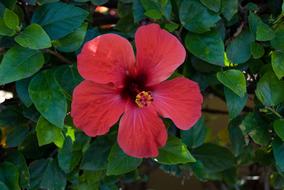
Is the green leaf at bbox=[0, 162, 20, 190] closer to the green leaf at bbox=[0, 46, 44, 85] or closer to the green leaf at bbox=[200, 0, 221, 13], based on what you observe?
the green leaf at bbox=[0, 46, 44, 85]

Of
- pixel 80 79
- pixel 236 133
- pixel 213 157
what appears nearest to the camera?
pixel 80 79

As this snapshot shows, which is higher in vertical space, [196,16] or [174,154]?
[196,16]

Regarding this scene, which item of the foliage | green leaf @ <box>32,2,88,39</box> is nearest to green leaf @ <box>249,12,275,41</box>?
the foliage

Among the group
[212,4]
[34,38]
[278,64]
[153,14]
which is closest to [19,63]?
[34,38]

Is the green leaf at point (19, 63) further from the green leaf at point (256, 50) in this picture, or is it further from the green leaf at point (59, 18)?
the green leaf at point (256, 50)

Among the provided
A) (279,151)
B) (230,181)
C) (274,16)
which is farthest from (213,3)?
(230,181)

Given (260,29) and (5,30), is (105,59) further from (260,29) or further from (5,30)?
(260,29)
